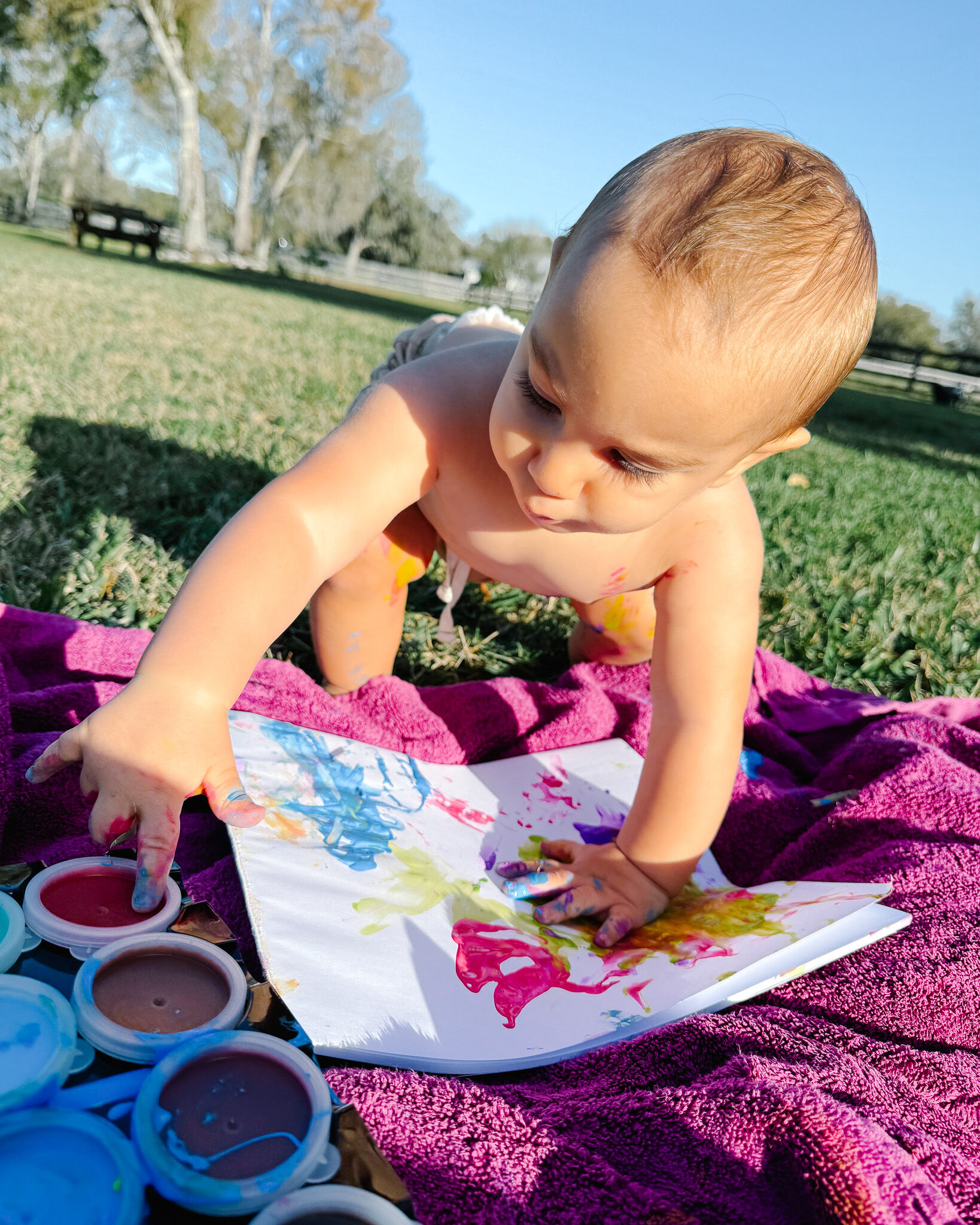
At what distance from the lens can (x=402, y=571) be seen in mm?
2049

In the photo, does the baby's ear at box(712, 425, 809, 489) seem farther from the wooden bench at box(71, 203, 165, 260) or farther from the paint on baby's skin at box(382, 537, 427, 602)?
the wooden bench at box(71, 203, 165, 260)

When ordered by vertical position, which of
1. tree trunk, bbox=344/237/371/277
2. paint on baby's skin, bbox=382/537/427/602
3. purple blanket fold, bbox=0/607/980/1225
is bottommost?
purple blanket fold, bbox=0/607/980/1225

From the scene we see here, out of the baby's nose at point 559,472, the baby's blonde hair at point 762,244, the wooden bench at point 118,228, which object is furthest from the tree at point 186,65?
the baby's nose at point 559,472

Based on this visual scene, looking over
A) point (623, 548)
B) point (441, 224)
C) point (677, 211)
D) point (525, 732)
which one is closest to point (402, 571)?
point (525, 732)

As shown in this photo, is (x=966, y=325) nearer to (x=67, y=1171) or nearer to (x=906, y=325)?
(x=906, y=325)

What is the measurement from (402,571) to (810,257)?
1129 mm

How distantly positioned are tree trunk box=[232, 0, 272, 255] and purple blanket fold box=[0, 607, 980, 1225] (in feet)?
102

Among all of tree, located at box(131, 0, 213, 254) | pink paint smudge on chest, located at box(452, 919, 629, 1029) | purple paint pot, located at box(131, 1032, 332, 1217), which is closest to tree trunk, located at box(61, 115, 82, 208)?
tree, located at box(131, 0, 213, 254)

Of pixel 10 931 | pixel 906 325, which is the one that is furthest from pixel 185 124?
pixel 906 325

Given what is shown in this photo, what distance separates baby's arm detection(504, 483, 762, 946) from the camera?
150 centimetres

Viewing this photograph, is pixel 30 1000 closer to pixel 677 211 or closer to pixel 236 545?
pixel 236 545

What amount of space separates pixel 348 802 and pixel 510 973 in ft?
1.37

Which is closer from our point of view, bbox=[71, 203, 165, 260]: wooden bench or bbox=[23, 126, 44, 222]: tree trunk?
bbox=[71, 203, 165, 260]: wooden bench

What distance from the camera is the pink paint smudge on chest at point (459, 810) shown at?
5.43ft
